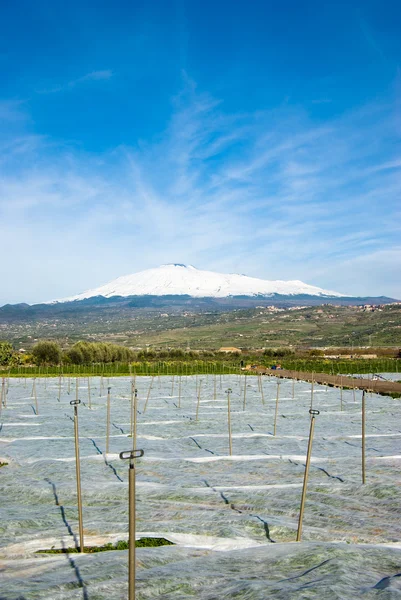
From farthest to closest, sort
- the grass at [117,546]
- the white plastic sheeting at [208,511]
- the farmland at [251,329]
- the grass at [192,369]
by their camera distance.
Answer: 1. the farmland at [251,329]
2. the grass at [192,369]
3. the grass at [117,546]
4. the white plastic sheeting at [208,511]

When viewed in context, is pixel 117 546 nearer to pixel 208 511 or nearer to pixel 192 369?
pixel 208 511

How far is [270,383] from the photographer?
3188cm

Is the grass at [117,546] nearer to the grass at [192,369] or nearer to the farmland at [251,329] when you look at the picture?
the grass at [192,369]

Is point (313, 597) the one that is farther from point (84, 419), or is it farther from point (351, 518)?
point (84, 419)

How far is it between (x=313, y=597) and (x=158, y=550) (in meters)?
2.19

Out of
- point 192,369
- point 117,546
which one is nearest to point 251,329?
point 192,369

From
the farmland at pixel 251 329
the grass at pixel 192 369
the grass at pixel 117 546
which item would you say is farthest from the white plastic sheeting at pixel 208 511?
the farmland at pixel 251 329

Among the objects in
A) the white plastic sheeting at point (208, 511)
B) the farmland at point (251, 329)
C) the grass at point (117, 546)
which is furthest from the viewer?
the farmland at point (251, 329)

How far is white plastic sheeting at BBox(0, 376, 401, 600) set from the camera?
4.88 metres

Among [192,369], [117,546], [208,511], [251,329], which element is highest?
[251,329]

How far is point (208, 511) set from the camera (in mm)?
7270

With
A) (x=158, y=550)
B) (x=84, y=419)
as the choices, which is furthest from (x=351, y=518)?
(x=84, y=419)

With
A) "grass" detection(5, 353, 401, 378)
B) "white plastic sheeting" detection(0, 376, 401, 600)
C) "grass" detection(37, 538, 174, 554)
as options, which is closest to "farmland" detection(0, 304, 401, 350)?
"grass" detection(5, 353, 401, 378)

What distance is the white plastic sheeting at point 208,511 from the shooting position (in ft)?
16.0
